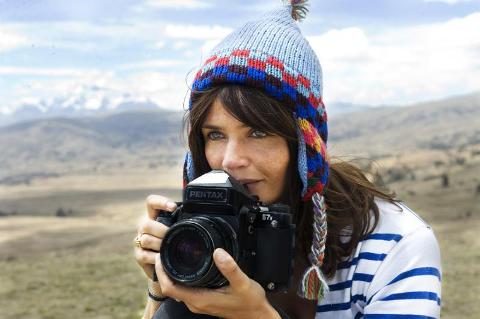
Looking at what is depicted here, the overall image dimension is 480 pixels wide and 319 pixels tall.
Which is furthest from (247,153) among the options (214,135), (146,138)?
(146,138)

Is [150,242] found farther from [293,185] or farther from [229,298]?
[293,185]

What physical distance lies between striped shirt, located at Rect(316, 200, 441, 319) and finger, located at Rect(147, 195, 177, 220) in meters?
0.57

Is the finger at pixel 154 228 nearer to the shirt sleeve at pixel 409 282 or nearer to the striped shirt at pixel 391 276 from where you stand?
the striped shirt at pixel 391 276

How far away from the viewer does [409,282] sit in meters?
1.80

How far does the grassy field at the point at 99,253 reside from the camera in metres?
7.46

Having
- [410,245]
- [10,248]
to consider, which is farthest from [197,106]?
[10,248]

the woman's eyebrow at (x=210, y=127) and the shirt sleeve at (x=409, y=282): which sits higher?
the woman's eyebrow at (x=210, y=127)

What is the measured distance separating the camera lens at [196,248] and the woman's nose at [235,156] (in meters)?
0.21

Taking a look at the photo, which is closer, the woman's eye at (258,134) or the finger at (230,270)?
the finger at (230,270)

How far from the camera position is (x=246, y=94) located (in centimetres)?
198

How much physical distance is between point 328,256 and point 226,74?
68cm

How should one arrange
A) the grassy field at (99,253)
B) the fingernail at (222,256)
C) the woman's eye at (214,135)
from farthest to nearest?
the grassy field at (99,253)
the woman's eye at (214,135)
the fingernail at (222,256)

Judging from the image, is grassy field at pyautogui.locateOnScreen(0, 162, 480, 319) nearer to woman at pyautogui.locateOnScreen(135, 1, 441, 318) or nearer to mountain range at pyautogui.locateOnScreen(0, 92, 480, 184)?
woman at pyautogui.locateOnScreen(135, 1, 441, 318)

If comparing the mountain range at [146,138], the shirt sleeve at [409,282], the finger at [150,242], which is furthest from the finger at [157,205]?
the mountain range at [146,138]
